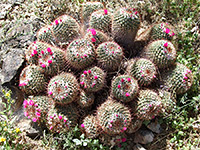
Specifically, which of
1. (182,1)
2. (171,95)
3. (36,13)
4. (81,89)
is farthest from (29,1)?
(171,95)

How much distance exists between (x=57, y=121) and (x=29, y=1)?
11.3 feet

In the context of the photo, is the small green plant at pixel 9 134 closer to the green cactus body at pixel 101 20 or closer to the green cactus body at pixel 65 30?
the green cactus body at pixel 65 30

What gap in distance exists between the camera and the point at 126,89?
3.53m

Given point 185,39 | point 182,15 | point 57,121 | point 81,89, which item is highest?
point 182,15

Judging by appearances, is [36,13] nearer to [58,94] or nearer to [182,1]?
[58,94]

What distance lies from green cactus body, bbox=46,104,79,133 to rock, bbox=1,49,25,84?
126 cm

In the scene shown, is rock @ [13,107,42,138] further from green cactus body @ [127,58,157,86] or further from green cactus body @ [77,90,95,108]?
green cactus body @ [127,58,157,86]

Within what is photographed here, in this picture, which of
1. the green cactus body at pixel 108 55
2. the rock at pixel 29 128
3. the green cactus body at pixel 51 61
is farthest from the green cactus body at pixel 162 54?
the rock at pixel 29 128

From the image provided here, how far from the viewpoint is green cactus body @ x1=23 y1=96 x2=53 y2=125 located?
3771 mm

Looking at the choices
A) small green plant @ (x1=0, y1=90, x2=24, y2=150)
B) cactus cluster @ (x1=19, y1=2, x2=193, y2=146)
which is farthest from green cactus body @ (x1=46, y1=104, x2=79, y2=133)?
small green plant @ (x1=0, y1=90, x2=24, y2=150)

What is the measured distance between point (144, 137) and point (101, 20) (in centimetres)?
225

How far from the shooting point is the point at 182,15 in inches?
202

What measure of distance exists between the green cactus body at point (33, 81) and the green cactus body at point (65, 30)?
0.72 meters

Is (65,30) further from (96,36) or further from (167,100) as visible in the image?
(167,100)
